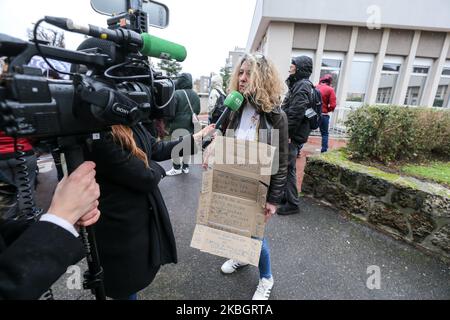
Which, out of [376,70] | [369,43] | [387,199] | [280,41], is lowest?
[387,199]

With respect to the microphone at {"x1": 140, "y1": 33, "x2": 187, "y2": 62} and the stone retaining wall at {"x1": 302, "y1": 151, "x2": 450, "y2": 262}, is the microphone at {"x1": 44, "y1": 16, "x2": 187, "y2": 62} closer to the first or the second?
the microphone at {"x1": 140, "y1": 33, "x2": 187, "y2": 62}

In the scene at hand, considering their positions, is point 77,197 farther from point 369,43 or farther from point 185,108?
point 369,43

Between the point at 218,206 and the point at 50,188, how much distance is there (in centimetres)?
341

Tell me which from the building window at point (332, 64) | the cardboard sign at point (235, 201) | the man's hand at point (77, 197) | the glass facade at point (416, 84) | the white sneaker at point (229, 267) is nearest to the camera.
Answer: the man's hand at point (77, 197)

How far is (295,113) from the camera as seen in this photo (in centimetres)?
321

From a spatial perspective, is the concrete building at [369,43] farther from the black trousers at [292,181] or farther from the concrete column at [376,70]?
the black trousers at [292,181]

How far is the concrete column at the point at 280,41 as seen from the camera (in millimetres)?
9195

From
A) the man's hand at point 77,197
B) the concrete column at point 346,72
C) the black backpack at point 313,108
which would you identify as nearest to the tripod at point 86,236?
the man's hand at point 77,197

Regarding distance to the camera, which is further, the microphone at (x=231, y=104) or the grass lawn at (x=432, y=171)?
the grass lawn at (x=432, y=171)

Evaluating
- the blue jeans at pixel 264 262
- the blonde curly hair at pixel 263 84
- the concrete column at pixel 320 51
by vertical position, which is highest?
the concrete column at pixel 320 51

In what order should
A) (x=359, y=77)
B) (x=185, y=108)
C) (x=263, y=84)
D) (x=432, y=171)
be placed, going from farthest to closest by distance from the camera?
1. (x=359, y=77)
2. (x=185, y=108)
3. (x=432, y=171)
4. (x=263, y=84)

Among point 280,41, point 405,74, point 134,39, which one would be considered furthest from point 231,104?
point 405,74

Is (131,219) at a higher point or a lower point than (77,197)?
lower

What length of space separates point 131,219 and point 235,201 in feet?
2.36
